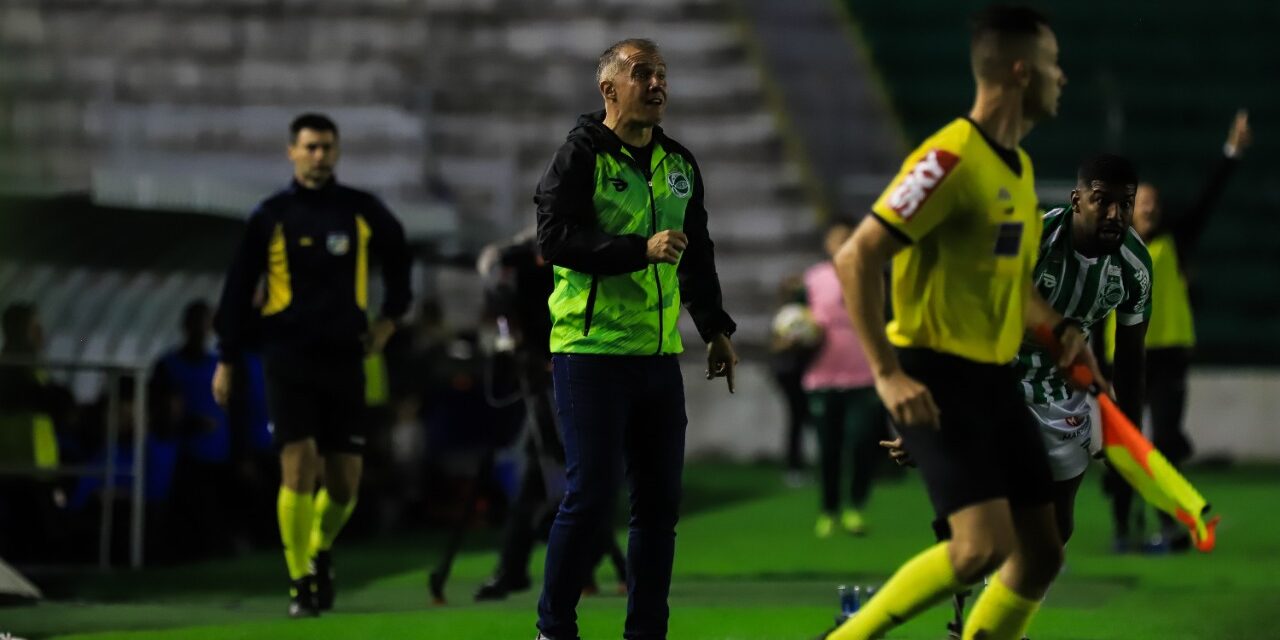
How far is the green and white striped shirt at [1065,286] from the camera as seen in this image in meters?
7.69

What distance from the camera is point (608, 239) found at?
23.5 ft

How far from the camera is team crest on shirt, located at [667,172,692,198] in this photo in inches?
294

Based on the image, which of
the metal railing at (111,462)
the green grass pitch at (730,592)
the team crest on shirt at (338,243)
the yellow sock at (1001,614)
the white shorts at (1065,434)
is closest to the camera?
the yellow sock at (1001,614)

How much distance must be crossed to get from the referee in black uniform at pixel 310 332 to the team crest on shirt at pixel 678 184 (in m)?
2.92

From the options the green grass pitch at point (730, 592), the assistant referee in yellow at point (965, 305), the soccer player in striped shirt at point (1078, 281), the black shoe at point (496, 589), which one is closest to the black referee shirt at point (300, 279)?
the green grass pitch at point (730, 592)

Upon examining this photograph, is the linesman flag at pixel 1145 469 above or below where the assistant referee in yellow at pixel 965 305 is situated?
below

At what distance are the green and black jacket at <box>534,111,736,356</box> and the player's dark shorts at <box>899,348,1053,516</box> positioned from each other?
4.04 feet

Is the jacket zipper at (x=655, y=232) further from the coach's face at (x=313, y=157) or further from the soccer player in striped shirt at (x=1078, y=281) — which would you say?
the coach's face at (x=313, y=157)

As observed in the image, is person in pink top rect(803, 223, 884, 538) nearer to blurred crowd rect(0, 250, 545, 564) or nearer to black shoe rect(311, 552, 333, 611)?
blurred crowd rect(0, 250, 545, 564)

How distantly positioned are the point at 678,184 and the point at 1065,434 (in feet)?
5.01

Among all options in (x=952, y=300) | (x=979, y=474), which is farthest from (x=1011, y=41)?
(x=979, y=474)

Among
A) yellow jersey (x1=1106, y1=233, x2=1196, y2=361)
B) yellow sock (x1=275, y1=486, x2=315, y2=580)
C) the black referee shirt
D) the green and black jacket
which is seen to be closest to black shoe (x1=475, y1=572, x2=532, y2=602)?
yellow sock (x1=275, y1=486, x2=315, y2=580)

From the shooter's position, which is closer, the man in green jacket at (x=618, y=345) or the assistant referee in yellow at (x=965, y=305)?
the assistant referee in yellow at (x=965, y=305)

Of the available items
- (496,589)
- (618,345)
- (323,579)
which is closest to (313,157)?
(323,579)
